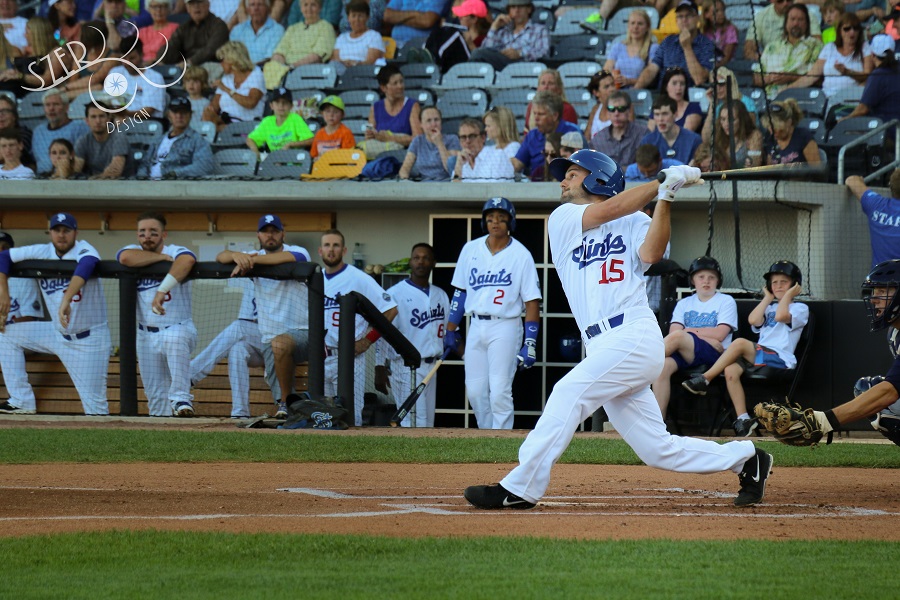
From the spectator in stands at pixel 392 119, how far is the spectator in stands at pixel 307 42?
151 centimetres

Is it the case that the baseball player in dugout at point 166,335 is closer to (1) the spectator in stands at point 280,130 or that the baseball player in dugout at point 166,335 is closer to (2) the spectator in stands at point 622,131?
(1) the spectator in stands at point 280,130

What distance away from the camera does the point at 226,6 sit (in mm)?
14742

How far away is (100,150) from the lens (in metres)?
12.5

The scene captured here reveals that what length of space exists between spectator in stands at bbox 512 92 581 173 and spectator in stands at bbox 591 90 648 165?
1.16 ft

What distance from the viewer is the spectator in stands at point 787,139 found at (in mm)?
10031

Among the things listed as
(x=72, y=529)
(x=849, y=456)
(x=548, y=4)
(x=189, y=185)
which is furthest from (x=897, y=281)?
(x=548, y=4)

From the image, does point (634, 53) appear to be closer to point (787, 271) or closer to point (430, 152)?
point (430, 152)

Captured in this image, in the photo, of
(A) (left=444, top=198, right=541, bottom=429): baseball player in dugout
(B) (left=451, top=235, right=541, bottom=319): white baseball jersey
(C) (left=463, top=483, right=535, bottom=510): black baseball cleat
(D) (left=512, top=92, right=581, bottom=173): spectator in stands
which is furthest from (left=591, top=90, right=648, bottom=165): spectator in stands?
(C) (left=463, top=483, right=535, bottom=510): black baseball cleat

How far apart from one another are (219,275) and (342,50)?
5.04 m

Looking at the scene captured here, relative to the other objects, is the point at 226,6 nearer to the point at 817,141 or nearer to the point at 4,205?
the point at 4,205

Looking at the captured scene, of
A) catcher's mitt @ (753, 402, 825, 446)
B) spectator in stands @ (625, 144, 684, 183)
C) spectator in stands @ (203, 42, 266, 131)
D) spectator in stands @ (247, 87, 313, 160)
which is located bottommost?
catcher's mitt @ (753, 402, 825, 446)

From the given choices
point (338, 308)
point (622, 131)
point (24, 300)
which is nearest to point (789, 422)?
point (338, 308)

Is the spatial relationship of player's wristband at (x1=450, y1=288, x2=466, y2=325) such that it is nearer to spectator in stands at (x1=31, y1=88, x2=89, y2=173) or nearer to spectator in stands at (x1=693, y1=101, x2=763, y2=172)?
spectator in stands at (x1=693, y1=101, x2=763, y2=172)

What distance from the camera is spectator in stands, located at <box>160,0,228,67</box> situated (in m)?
14.0
